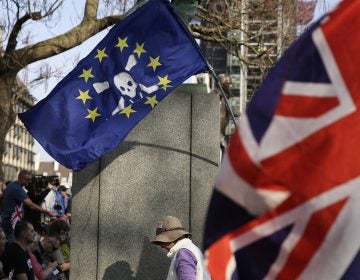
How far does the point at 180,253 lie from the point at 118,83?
6.18 ft

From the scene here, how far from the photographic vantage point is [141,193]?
8570 mm

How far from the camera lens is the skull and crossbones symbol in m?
7.79

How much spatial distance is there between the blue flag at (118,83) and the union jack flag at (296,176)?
15.3 feet

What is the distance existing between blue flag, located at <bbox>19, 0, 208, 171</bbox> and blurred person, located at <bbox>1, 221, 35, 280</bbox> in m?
1.44

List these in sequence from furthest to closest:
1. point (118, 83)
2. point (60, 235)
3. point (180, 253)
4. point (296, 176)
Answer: point (60, 235) → point (118, 83) → point (180, 253) → point (296, 176)

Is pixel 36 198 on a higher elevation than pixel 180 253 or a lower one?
lower

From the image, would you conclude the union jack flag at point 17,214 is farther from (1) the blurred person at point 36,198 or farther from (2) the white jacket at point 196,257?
(2) the white jacket at point 196,257

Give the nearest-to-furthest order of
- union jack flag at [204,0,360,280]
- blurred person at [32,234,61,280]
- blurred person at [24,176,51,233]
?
union jack flag at [204,0,360,280] → blurred person at [32,234,61,280] → blurred person at [24,176,51,233]

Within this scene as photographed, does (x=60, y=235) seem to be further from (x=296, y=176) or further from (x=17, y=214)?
(x=296, y=176)

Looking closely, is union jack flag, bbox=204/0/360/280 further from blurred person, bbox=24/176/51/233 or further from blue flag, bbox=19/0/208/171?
blurred person, bbox=24/176/51/233

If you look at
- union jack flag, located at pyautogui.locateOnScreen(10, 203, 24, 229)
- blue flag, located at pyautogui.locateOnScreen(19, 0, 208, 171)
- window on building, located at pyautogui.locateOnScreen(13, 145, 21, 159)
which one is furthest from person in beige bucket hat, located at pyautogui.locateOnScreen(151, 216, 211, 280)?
window on building, located at pyautogui.locateOnScreen(13, 145, 21, 159)

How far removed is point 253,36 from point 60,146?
13.2 metres

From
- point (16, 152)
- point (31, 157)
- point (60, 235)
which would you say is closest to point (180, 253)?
point (60, 235)

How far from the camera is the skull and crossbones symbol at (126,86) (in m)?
7.79
